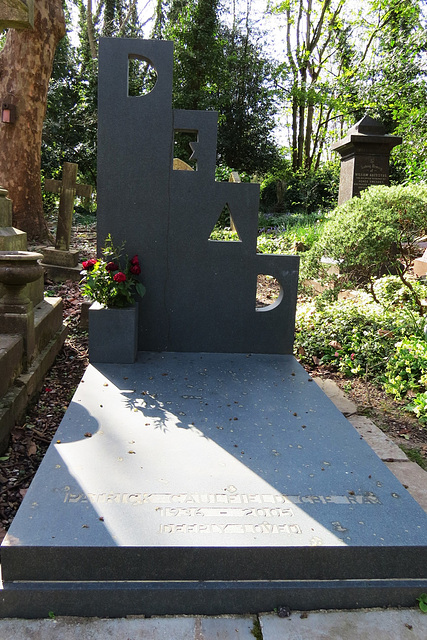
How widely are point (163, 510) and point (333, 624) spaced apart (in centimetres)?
75

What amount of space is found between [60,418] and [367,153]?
8119 mm

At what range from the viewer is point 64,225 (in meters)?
7.56

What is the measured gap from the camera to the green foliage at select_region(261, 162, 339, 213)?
60.4 ft

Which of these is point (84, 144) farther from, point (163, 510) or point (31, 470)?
Result: point (163, 510)

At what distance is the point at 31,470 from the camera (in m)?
3.07

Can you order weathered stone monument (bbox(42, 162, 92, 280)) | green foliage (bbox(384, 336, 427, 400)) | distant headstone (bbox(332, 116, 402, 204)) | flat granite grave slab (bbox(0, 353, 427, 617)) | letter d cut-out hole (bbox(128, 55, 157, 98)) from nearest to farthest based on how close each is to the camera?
1. flat granite grave slab (bbox(0, 353, 427, 617))
2. green foliage (bbox(384, 336, 427, 400))
3. weathered stone monument (bbox(42, 162, 92, 280))
4. distant headstone (bbox(332, 116, 402, 204))
5. letter d cut-out hole (bbox(128, 55, 157, 98))

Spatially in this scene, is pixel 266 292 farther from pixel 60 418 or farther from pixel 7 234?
pixel 60 418

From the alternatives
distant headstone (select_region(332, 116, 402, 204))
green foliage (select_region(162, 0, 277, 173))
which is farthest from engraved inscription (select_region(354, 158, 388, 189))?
green foliage (select_region(162, 0, 277, 173))

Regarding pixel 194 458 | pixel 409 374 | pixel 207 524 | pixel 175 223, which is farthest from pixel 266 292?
pixel 207 524

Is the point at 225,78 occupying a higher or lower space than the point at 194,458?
higher

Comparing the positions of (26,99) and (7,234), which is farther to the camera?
(26,99)

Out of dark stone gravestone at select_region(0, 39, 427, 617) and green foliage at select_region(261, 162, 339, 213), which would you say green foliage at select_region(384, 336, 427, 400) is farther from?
green foliage at select_region(261, 162, 339, 213)

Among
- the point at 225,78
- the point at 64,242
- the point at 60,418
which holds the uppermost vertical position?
the point at 225,78

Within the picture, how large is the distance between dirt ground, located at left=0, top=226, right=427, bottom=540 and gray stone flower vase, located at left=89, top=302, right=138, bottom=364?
1.85 feet
